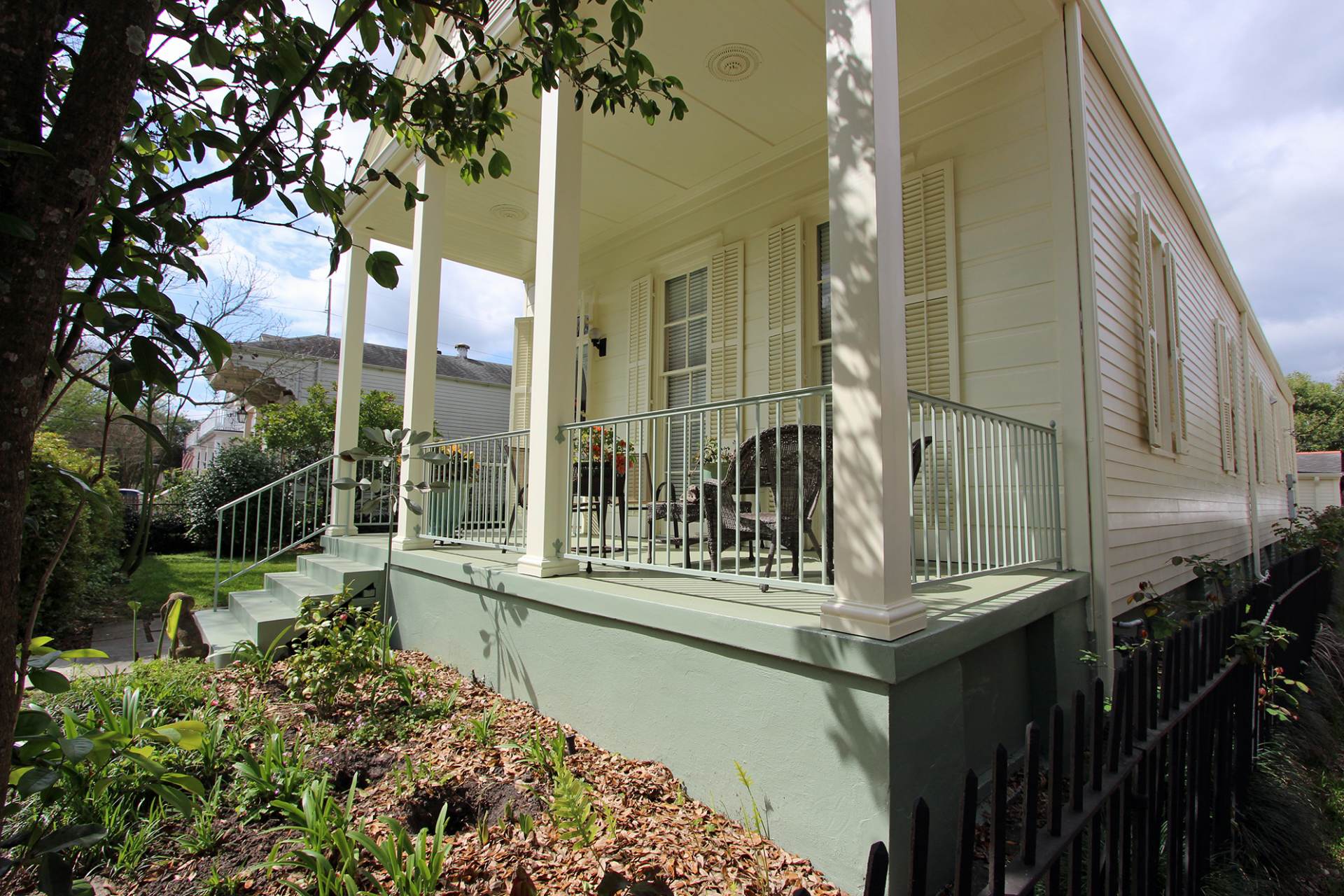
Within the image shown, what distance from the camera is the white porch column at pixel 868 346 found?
223 centimetres

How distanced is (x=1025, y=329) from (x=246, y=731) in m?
4.96

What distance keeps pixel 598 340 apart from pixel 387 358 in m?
19.4

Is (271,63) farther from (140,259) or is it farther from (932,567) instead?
(932,567)

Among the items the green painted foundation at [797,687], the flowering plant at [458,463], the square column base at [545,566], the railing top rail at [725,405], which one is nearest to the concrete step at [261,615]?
the flowering plant at [458,463]

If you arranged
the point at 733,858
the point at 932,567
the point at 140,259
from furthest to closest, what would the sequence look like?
the point at 932,567 → the point at 733,858 → the point at 140,259

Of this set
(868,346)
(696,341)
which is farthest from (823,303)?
(868,346)

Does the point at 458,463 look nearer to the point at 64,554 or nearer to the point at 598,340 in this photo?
the point at 598,340

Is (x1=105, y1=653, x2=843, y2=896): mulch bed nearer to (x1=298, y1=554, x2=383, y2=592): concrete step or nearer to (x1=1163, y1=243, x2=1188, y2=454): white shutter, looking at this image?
(x1=298, y1=554, x2=383, y2=592): concrete step

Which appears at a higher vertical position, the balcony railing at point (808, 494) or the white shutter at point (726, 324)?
the white shutter at point (726, 324)

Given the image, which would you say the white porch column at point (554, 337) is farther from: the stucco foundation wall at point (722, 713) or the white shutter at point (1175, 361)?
the white shutter at point (1175, 361)

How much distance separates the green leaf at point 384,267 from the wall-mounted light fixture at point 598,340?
6.15 meters

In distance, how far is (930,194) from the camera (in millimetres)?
4566

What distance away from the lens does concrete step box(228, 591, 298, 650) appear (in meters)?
4.55

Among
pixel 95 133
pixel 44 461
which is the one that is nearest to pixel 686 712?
pixel 44 461
